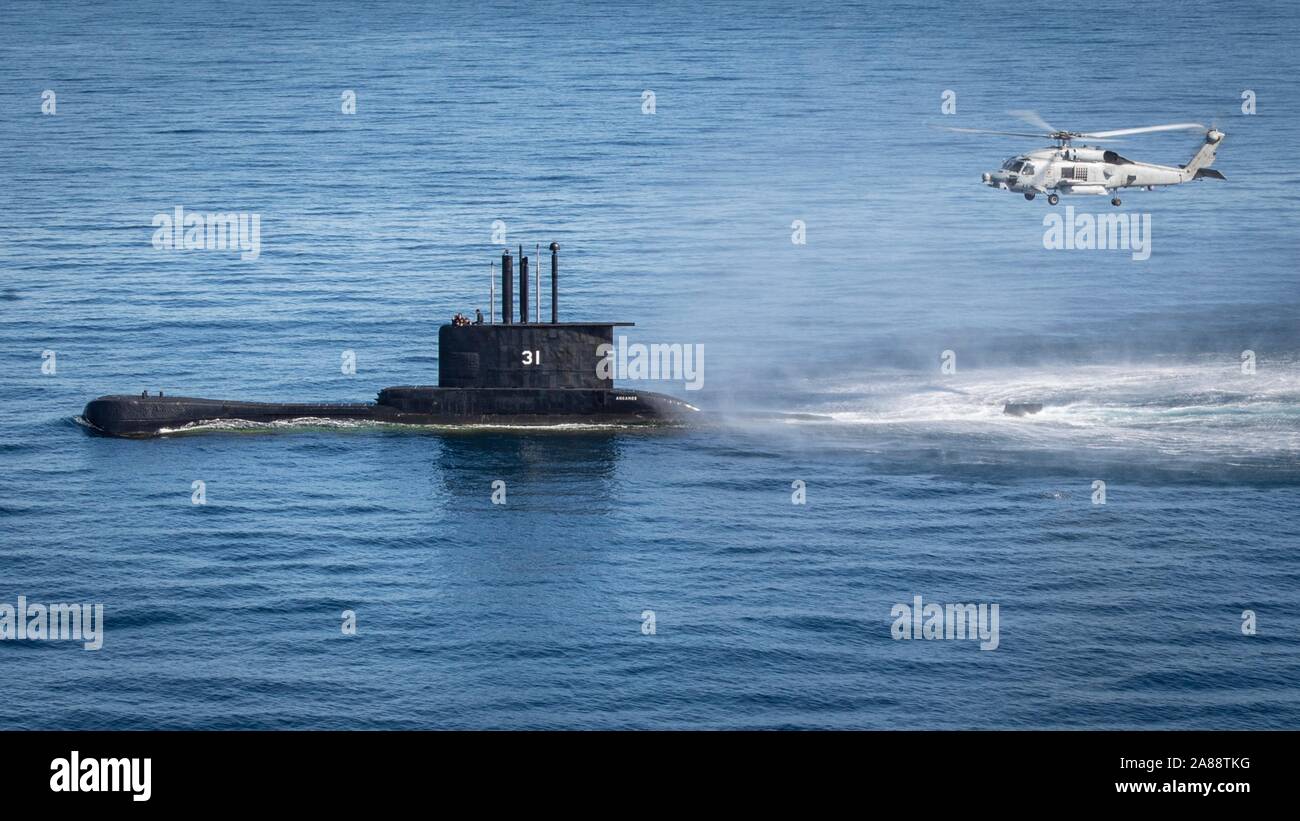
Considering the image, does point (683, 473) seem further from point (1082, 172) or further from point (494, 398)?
point (1082, 172)

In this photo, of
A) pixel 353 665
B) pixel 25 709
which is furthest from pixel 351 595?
pixel 25 709

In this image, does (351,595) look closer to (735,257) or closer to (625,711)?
(625,711)

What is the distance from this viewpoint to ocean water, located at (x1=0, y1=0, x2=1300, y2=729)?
62500 mm

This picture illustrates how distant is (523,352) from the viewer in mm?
90375

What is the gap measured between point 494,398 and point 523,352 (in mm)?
2581

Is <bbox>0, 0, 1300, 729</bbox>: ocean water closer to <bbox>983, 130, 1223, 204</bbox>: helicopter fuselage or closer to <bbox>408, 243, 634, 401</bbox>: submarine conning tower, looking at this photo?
<bbox>408, 243, 634, 401</bbox>: submarine conning tower

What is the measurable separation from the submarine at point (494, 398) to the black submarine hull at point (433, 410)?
46 mm

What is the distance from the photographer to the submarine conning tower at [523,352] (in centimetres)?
9006

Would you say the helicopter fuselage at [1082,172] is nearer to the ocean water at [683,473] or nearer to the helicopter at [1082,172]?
the helicopter at [1082,172]

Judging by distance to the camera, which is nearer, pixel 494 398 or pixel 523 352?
pixel 523 352

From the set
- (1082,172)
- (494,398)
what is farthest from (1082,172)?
(494,398)

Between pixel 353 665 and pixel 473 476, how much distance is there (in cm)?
2169

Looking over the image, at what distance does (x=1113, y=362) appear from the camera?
102188 mm

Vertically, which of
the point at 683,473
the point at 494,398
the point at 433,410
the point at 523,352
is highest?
the point at 523,352
